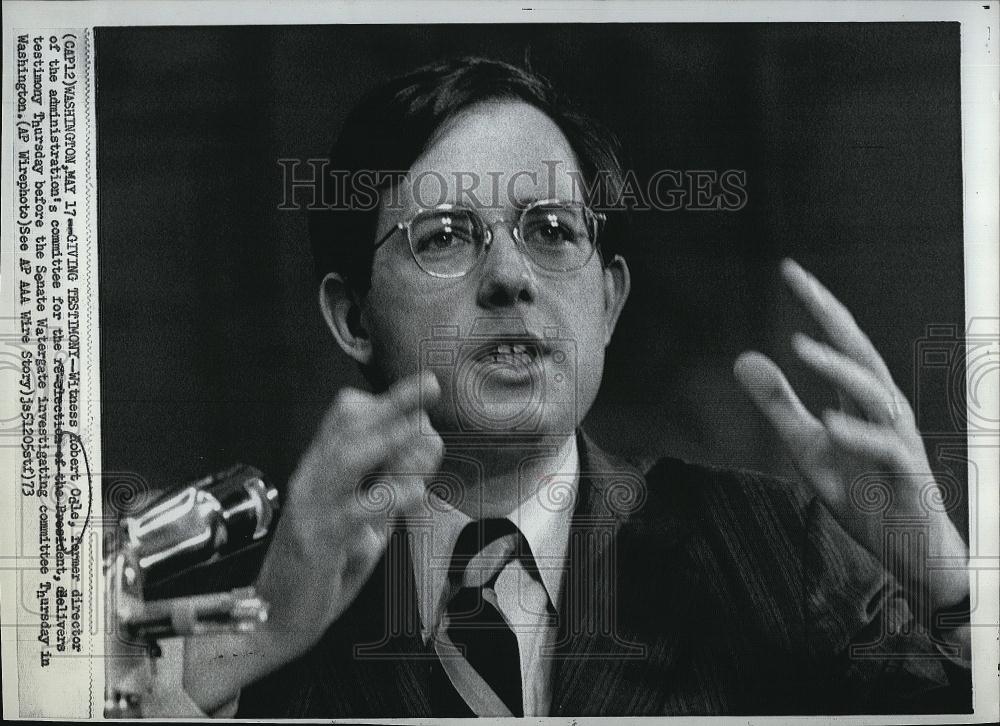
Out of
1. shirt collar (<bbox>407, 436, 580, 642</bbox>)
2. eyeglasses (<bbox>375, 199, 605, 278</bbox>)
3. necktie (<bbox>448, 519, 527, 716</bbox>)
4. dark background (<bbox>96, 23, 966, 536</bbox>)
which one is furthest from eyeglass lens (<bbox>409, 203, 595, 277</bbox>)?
necktie (<bbox>448, 519, 527, 716</bbox>)

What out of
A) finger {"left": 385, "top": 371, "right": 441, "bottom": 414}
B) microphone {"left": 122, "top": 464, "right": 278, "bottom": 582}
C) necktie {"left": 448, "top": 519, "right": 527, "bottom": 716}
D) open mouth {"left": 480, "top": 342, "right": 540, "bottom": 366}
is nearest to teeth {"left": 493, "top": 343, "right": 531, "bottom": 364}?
open mouth {"left": 480, "top": 342, "right": 540, "bottom": 366}

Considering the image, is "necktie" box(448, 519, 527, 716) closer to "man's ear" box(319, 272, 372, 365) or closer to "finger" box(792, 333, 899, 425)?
"man's ear" box(319, 272, 372, 365)

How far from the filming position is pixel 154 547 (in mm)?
1190

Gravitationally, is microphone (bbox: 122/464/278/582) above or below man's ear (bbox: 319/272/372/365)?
below

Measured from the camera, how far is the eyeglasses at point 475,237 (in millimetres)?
1157

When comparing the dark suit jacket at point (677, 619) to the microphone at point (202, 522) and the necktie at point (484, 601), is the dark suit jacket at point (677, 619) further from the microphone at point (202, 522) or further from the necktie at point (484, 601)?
the microphone at point (202, 522)

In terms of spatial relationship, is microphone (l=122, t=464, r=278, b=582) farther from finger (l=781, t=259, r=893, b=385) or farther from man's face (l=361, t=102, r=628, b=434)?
finger (l=781, t=259, r=893, b=385)

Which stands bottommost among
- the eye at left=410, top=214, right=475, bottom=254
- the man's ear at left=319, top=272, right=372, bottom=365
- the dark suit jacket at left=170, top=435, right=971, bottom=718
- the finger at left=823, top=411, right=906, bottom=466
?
the dark suit jacket at left=170, top=435, right=971, bottom=718

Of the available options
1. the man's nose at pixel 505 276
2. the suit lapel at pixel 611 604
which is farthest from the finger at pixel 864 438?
the man's nose at pixel 505 276

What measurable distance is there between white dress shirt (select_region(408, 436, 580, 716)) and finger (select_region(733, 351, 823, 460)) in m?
0.28

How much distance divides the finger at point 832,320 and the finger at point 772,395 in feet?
0.34

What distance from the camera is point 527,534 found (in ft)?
3.87

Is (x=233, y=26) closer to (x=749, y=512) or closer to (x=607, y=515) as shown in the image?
(x=607, y=515)

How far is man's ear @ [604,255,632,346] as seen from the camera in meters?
1.19
